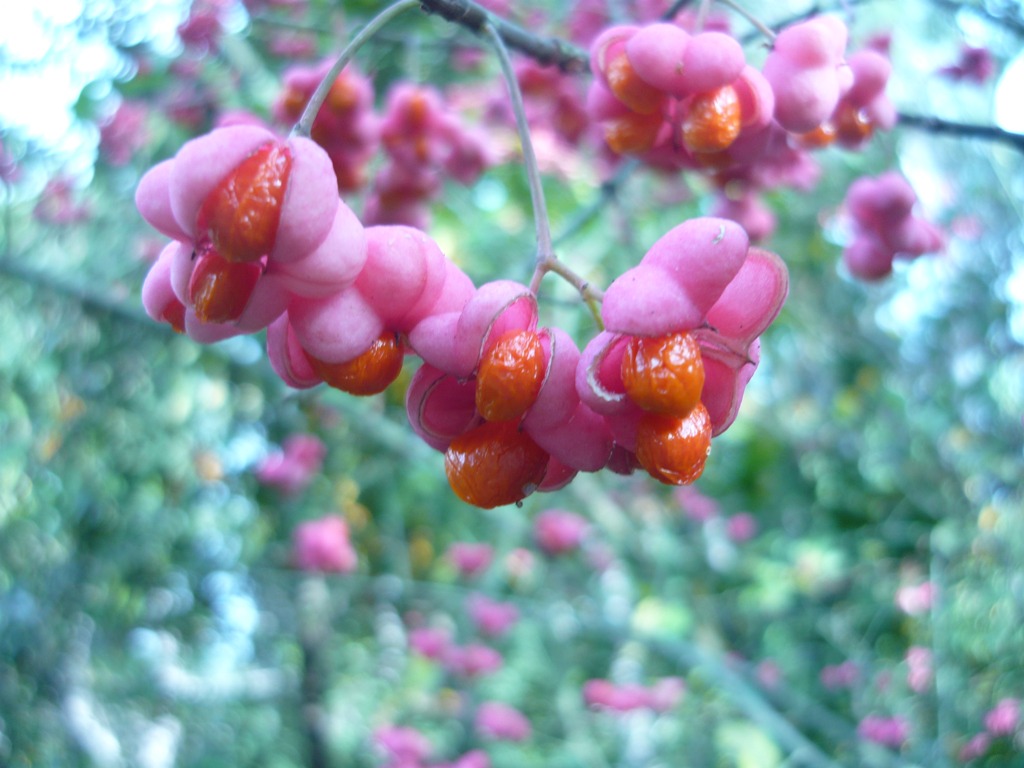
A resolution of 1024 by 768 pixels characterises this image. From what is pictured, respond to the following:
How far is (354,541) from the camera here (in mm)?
2568

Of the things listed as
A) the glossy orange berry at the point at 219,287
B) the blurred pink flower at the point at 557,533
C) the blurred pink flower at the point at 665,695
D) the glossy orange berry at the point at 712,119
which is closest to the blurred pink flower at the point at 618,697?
the blurred pink flower at the point at 665,695

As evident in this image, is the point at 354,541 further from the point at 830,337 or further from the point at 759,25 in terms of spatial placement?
the point at 759,25

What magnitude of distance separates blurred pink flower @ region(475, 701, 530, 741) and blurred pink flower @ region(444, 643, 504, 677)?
3.7 inches

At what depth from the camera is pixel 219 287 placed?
0.47 metres

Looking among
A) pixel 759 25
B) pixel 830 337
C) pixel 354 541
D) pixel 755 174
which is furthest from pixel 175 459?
pixel 830 337

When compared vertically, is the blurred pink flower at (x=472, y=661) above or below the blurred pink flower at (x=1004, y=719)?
above

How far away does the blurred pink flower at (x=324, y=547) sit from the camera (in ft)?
6.59

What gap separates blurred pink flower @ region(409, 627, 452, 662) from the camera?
208cm

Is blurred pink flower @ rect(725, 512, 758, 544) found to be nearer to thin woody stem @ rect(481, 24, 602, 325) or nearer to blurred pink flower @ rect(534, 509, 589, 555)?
blurred pink flower @ rect(534, 509, 589, 555)

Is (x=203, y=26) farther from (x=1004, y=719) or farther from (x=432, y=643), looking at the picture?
(x=1004, y=719)

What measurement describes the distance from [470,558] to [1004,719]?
4.50 ft

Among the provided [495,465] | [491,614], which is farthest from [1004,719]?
[495,465]

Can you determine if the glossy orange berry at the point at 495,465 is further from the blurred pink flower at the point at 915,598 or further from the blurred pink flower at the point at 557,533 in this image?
the blurred pink flower at the point at 915,598

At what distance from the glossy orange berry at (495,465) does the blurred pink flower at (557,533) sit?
167cm
